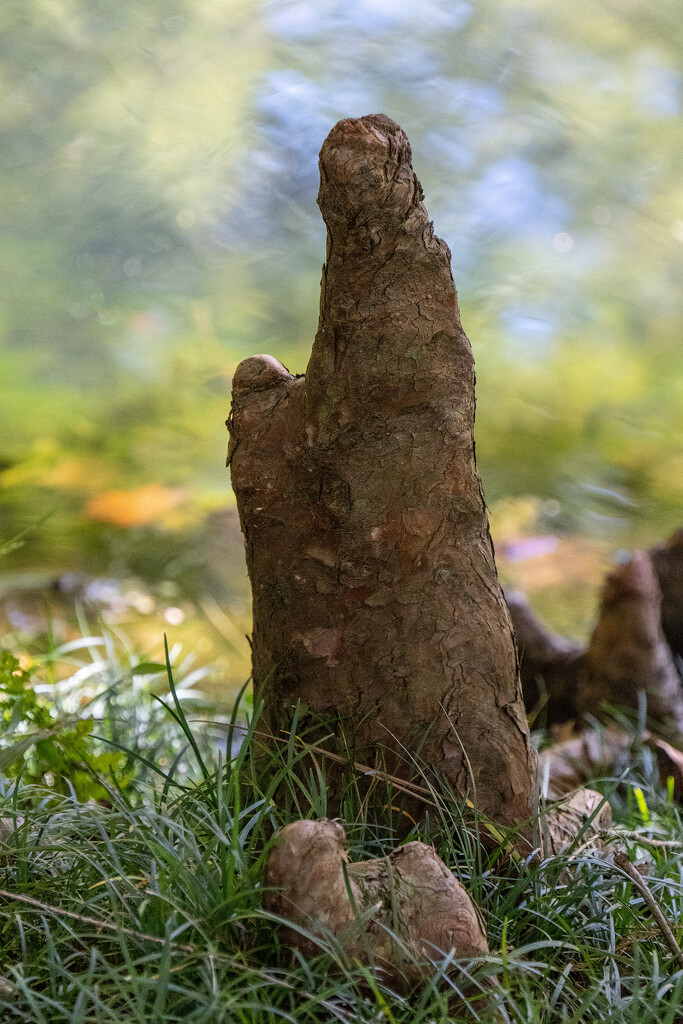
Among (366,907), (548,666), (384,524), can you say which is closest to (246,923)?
(366,907)

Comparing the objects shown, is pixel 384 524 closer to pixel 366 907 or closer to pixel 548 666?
pixel 366 907

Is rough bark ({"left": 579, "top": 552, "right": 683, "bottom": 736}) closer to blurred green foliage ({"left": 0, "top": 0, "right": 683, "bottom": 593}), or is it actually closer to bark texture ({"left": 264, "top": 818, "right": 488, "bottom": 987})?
blurred green foliage ({"left": 0, "top": 0, "right": 683, "bottom": 593})

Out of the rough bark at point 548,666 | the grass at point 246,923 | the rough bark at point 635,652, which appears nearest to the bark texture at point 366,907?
the grass at point 246,923

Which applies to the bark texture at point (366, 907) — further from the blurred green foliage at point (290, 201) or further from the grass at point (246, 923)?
the blurred green foliage at point (290, 201)

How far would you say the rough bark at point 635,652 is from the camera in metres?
1.90

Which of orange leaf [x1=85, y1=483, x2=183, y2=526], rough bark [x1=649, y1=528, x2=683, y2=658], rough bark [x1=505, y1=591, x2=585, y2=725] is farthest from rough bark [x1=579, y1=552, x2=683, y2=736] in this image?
orange leaf [x1=85, y1=483, x2=183, y2=526]

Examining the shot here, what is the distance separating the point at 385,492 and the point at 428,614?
5.6 inches

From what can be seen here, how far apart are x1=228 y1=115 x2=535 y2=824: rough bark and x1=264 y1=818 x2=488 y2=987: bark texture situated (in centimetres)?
21

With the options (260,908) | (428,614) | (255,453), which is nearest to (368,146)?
(255,453)

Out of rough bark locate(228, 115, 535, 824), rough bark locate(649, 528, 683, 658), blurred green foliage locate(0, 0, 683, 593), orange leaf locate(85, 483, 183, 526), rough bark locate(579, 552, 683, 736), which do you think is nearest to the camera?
rough bark locate(228, 115, 535, 824)

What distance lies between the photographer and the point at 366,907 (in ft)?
2.08

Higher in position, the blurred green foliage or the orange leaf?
the blurred green foliage

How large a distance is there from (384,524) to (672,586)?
1664 mm

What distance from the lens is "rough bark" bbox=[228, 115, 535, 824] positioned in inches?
Answer: 29.5
